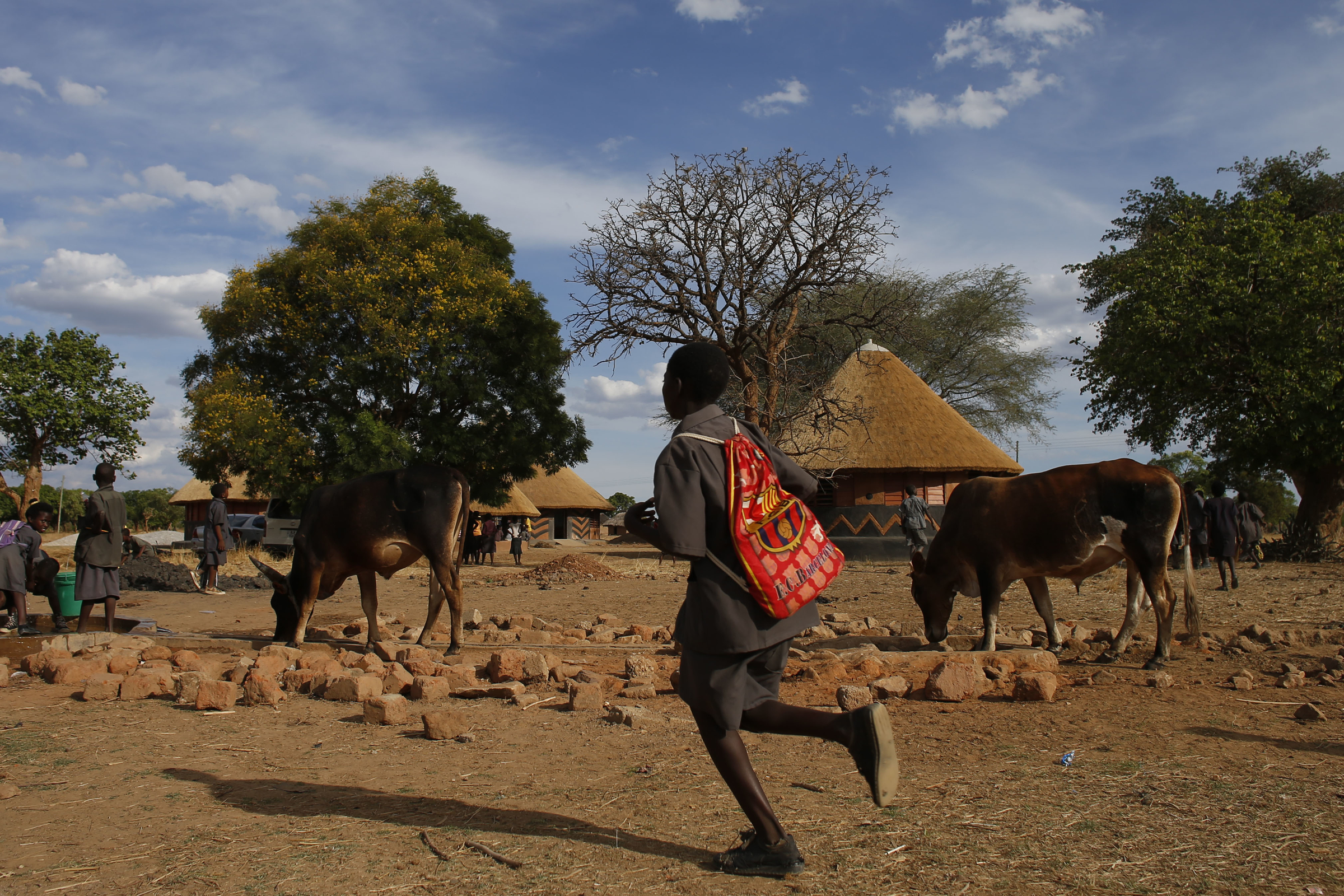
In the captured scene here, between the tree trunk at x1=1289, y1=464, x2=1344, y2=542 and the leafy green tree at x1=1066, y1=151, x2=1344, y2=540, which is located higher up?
the leafy green tree at x1=1066, y1=151, x2=1344, y2=540

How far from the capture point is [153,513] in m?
61.7

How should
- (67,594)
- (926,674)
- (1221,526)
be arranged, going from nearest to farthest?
(926,674) < (67,594) < (1221,526)

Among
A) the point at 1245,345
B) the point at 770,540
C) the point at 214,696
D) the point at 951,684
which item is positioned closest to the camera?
the point at 770,540

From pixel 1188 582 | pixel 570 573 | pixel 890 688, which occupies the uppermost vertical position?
pixel 1188 582

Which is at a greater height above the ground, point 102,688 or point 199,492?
point 199,492

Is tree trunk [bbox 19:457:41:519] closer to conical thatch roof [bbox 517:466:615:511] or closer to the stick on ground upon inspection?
conical thatch roof [bbox 517:466:615:511]

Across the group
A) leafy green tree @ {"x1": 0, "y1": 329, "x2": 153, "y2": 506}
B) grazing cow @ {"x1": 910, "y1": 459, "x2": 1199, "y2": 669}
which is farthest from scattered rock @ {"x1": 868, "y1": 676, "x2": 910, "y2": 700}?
leafy green tree @ {"x1": 0, "y1": 329, "x2": 153, "y2": 506}

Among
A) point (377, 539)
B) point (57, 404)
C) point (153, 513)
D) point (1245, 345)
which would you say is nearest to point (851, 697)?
point (377, 539)

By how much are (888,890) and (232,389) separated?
21.8 metres

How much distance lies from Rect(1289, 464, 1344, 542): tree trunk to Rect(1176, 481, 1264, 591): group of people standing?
12.8 feet

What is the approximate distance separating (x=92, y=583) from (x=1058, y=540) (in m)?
8.47

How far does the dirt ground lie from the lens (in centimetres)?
277

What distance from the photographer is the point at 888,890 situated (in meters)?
2.62

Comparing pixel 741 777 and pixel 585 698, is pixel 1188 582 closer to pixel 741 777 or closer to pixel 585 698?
pixel 585 698
